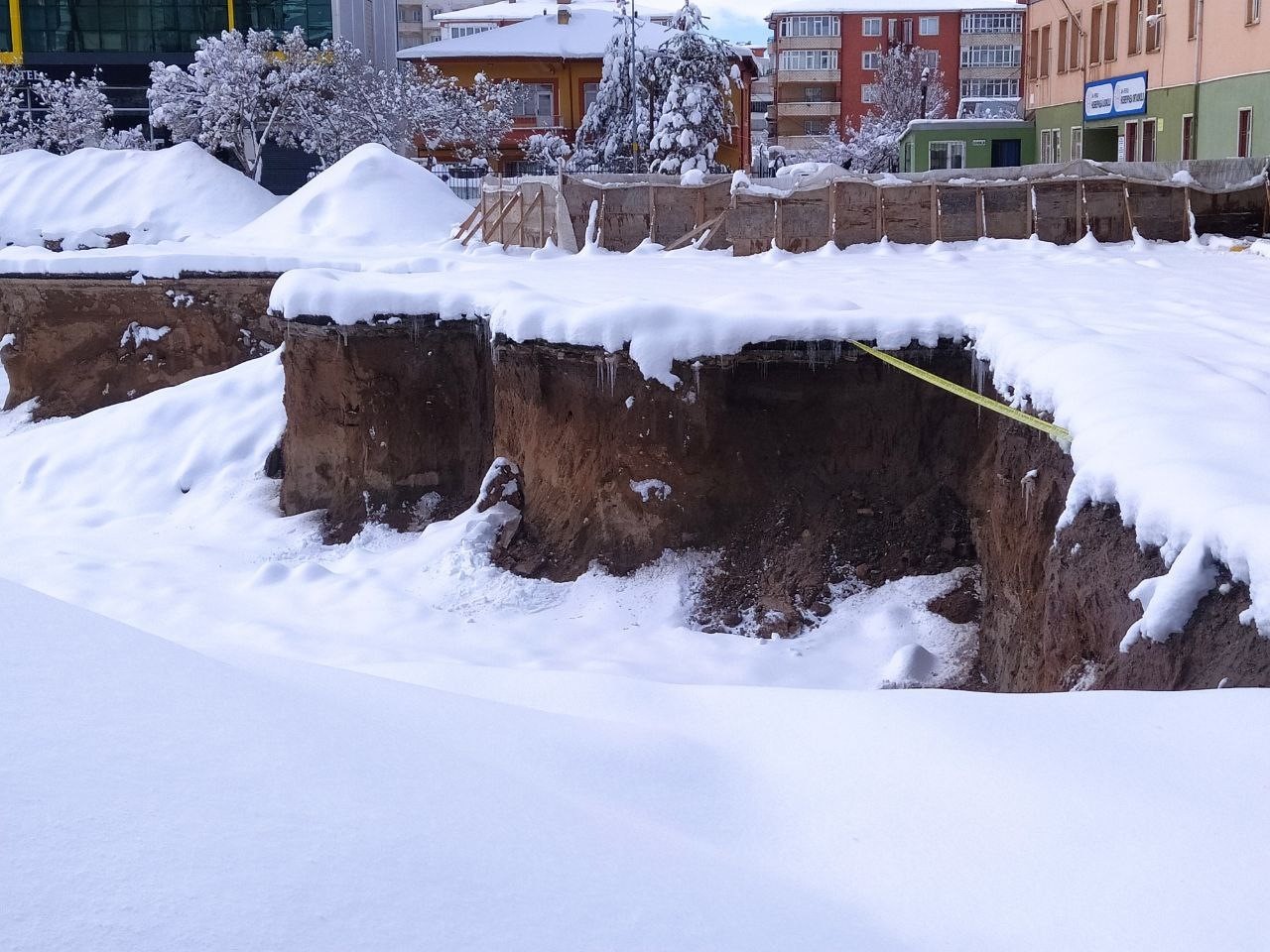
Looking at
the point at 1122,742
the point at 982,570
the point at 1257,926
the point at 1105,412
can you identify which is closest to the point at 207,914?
the point at 1257,926

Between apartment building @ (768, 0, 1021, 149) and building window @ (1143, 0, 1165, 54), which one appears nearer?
building window @ (1143, 0, 1165, 54)

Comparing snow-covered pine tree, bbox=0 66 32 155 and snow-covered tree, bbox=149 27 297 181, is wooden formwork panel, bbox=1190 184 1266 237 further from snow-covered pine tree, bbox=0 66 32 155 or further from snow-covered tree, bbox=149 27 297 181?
snow-covered pine tree, bbox=0 66 32 155

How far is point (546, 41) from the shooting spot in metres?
51.2

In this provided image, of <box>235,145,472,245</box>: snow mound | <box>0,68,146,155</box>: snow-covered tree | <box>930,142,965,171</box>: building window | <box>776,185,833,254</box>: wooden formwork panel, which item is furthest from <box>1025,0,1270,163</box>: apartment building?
<box>0,68,146,155</box>: snow-covered tree

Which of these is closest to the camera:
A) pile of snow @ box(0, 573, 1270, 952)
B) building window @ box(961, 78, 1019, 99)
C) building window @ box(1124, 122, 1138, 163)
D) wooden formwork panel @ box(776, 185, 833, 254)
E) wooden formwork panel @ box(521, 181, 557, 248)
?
pile of snow @ box(0, 573, 1270, 952)

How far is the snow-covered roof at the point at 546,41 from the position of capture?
50.0m

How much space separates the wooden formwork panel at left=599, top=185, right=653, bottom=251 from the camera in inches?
737

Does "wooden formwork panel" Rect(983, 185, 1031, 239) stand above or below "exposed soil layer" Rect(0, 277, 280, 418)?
above

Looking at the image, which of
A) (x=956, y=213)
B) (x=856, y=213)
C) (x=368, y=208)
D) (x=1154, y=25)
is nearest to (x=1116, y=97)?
(x=1154, y=25)

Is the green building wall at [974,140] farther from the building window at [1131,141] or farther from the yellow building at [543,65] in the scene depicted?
the yellow building at [543,65]

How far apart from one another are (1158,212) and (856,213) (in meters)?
3.50

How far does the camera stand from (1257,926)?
274 centimetres

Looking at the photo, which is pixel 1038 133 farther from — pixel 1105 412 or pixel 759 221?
pixel 1105 412

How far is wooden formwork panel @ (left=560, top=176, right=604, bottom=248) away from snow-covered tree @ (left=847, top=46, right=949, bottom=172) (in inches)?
1164
